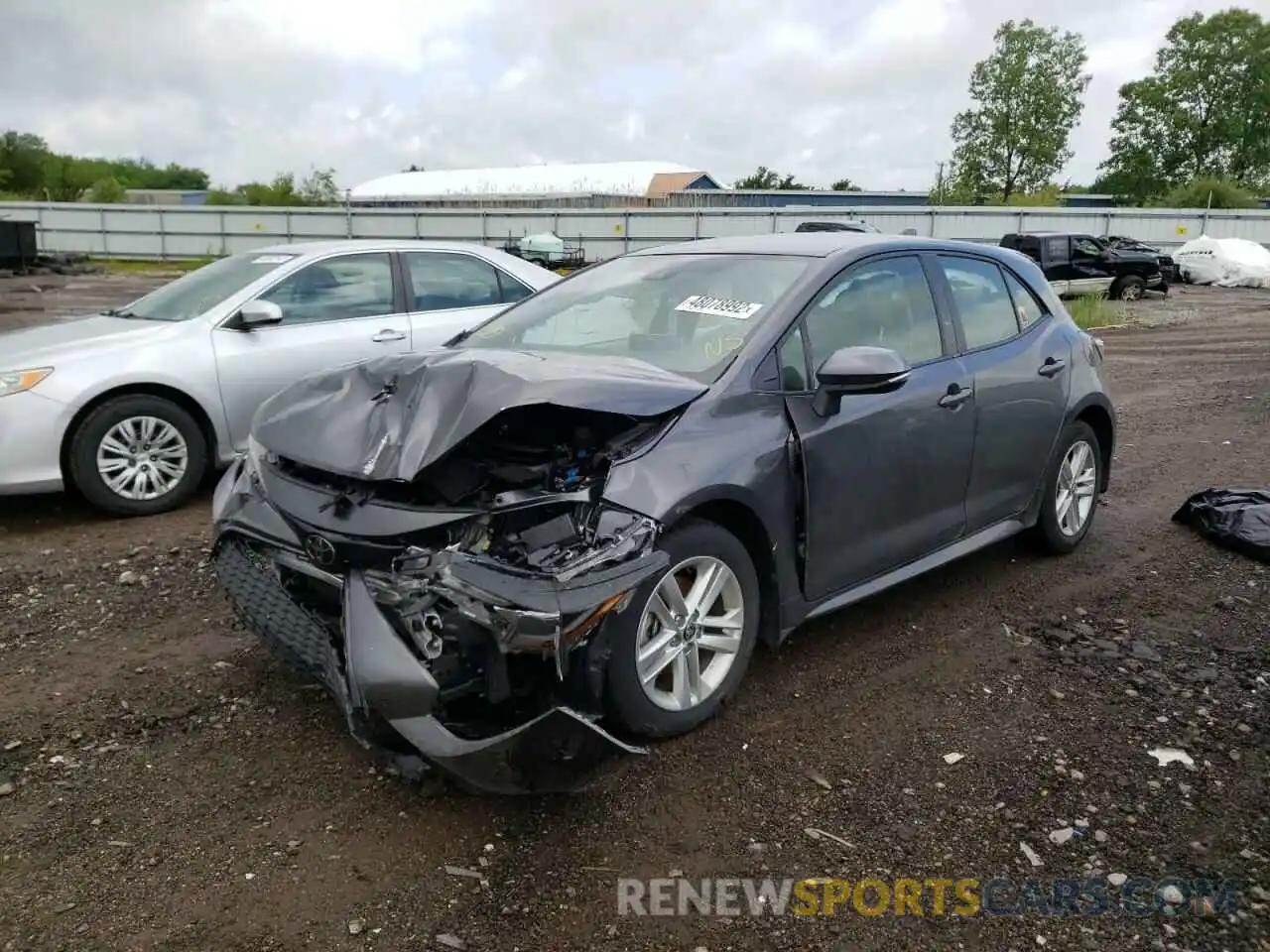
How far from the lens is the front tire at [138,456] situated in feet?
17.6

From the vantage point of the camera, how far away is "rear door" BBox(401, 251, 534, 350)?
262 inches

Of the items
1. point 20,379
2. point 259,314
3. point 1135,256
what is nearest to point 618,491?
point 259,314

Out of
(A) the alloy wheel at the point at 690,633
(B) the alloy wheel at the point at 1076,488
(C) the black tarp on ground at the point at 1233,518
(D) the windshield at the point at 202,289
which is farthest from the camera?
(D) the windshield at the point at 202,289

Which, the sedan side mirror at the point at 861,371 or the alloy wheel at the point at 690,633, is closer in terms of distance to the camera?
the alloy wheel at the point at 690,633

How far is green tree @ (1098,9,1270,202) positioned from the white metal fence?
A: 81.0 feet

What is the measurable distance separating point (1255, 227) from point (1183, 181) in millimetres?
24039

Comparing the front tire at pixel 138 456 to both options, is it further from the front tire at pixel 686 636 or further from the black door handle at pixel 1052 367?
the black door handle at pixel 1052 367

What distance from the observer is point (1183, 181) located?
55.6 metres

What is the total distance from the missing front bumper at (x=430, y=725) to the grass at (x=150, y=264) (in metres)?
32.5

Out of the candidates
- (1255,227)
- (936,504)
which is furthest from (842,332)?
(1255,227)

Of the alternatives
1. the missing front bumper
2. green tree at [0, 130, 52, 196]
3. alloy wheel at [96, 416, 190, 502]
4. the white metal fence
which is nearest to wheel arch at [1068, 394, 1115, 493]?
the missing front bumper

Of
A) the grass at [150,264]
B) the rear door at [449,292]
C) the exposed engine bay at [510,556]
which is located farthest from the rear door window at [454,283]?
the grass at [150,264]

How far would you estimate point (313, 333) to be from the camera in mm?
6188

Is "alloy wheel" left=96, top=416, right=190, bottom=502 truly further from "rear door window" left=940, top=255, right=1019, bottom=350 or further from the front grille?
"rear door window" left=940, top=255, right=1019, bottom=350
